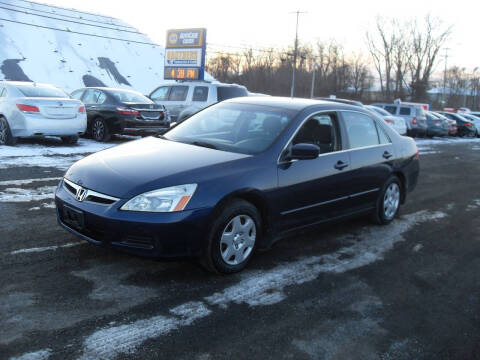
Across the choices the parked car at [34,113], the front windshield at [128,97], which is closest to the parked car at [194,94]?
the front windshield at [128,97]

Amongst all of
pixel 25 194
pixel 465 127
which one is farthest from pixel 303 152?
pixel 465 127

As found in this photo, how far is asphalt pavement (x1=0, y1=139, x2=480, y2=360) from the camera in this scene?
3154 millimetres

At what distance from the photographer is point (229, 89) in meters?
16.4

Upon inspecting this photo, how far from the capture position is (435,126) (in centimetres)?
2594

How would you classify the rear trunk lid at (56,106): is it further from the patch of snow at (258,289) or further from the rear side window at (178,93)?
the patch of snow at (258,289)

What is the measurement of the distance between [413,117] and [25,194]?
70.2ft

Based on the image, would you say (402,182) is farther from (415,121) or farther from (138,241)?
(415,121)

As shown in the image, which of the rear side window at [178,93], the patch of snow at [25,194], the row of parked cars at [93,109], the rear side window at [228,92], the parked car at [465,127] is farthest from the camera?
the parked car at [465,127]

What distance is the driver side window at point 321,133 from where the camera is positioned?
5055mm

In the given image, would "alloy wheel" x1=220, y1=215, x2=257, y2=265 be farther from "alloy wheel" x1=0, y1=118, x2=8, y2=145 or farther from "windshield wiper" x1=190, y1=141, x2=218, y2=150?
"alloy wheel" x1=0, y1=118, x2=8, y2=145

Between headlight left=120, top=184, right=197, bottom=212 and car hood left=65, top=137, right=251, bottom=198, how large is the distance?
0.05m

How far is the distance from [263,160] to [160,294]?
1504 mm

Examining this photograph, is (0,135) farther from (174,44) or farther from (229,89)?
(174,44)

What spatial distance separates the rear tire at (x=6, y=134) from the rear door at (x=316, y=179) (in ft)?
27.4
